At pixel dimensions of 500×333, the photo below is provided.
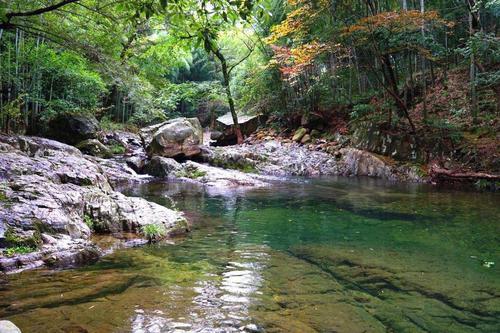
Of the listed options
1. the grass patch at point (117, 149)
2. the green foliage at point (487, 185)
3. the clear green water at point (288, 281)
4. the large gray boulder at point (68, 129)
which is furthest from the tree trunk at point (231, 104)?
the clear green water at point (288, 281)

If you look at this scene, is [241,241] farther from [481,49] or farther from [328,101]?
[328,101]

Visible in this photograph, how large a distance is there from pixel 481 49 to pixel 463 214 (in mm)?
4707

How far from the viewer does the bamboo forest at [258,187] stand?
10.7 ft

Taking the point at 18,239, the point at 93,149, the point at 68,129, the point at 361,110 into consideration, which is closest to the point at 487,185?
the point at 361,110

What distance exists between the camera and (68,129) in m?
15.4

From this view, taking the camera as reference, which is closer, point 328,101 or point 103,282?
point 103,282

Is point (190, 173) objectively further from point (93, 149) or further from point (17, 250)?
point (17, 250)

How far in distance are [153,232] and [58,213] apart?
4.17ft

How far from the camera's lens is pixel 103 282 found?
382 centimetres

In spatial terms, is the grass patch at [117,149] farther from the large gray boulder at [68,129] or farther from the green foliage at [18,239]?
the green foliage at [18,239]

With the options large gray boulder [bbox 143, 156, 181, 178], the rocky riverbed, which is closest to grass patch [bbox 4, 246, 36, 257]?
the rocky riverbed

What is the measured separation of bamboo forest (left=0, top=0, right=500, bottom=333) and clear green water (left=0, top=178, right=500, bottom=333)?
2cm

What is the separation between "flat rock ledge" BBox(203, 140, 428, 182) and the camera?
14.3 meters

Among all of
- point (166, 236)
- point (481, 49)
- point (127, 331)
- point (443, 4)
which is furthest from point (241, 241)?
point (443, 4)
